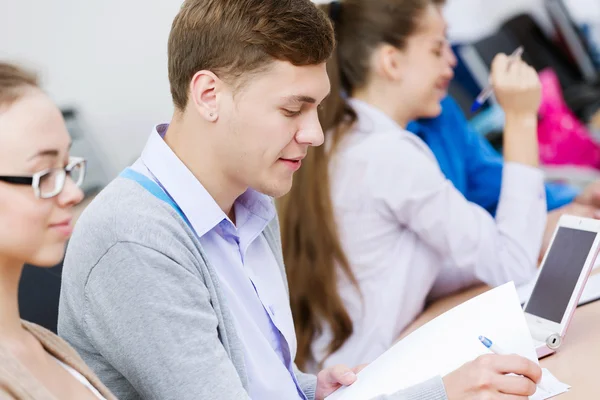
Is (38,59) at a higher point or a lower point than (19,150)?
higher

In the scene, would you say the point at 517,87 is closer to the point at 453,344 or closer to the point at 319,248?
the point at 319,248

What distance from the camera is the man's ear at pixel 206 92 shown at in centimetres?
107

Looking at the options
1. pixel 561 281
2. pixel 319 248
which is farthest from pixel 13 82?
pixel 319 248

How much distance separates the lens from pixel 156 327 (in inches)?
37.1

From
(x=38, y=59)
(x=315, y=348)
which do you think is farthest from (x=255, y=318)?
(x=38, y=59)

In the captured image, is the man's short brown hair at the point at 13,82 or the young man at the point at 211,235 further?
the young man at the point at 211,235

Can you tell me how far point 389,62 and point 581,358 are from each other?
0.85m

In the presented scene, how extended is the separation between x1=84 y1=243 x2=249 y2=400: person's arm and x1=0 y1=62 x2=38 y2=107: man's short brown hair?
0.25 m

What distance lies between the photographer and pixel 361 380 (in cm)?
109

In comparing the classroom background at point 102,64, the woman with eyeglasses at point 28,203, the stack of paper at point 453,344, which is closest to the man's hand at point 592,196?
the classroom background at point 102,64

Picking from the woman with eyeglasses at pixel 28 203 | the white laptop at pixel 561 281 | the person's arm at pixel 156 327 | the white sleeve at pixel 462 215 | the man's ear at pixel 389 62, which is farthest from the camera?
the man's ear at pixel 389 62

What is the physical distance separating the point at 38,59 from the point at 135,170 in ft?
4.36

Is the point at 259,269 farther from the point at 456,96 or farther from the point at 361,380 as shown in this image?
the point at 456,96

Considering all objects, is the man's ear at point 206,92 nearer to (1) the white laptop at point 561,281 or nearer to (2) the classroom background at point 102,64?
(1) the white laptop at point 561,281
